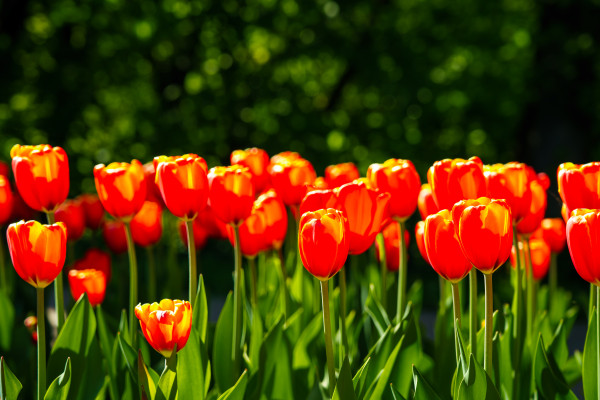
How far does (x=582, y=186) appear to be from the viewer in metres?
2.22

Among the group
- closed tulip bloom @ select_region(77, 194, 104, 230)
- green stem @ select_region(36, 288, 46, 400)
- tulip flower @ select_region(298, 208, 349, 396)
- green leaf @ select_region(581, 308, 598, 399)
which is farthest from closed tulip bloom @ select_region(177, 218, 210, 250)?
green leaf @ select_region(581, 308, 598, 399)

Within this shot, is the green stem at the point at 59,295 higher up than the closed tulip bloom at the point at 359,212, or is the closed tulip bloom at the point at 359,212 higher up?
the closed tulip bloom at the point at 359,212

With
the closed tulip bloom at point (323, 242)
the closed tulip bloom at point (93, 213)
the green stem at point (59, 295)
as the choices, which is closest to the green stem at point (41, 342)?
the green stem at point (59, 295)

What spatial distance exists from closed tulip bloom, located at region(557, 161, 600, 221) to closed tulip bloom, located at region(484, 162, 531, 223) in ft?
0.47

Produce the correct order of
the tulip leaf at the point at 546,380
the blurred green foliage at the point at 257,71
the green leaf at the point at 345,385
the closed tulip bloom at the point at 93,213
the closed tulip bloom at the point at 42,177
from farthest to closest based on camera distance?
the blurred green foliage at the point at 257,71
the closed tulip bloom at the point at 93,213
the closed tulip bloom at the point at 42,177
the tulip leaf at the point at 546,380
the green leaf at the point at 345,385

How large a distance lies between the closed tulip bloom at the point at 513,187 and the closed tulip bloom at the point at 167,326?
95 cm

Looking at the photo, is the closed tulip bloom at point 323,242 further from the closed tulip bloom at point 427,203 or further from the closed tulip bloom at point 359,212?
the closed tulip bloom at point 427,203

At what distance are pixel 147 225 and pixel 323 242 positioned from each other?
1.47m

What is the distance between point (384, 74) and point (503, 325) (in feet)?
16.1

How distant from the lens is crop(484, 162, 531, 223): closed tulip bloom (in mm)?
2312

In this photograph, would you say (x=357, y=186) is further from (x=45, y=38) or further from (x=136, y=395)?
(x=45, y=38)

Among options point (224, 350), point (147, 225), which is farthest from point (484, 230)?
point (147, 225)

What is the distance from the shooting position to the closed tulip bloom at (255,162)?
3000 millimetres

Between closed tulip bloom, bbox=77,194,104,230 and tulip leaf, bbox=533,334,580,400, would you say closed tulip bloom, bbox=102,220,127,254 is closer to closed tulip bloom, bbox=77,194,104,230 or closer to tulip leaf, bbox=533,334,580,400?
closed tulip bloom, bbox=77,194,104,230
